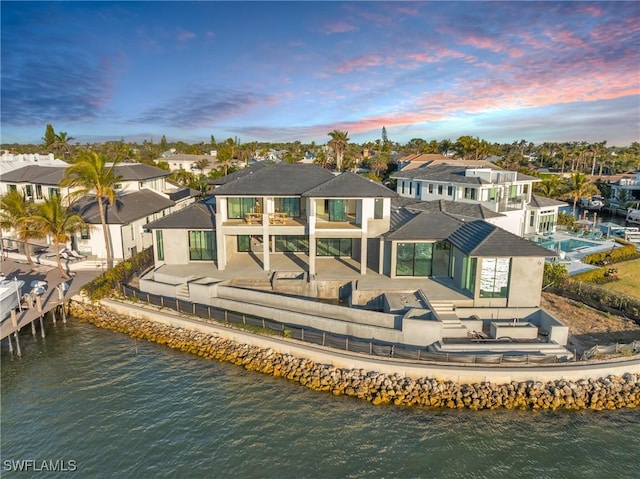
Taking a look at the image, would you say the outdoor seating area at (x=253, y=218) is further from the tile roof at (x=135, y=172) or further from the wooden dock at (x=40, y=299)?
the tile roof at (x=135, y=172)

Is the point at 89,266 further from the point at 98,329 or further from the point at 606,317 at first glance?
the point at 606,317

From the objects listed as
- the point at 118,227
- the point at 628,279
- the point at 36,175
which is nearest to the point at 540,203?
the point at 628,279

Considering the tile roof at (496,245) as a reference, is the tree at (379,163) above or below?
above

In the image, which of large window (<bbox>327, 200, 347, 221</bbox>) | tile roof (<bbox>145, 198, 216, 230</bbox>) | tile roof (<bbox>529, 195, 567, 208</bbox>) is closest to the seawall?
tile roof (<bbox>145, 198, 216, 230</bbox>)

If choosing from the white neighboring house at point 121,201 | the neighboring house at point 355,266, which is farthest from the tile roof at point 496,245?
the white neighboring house at point 121,201

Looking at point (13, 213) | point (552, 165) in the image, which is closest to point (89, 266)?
point (13, 213)

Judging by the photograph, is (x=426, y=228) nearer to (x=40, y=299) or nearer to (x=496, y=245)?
(x=496, y=245)

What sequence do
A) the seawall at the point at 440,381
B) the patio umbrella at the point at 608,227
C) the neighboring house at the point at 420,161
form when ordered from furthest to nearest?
the neighboring house at the point at 420,161, the patio umbrella at the point at 608,227, the seawall at the point at 440,381
